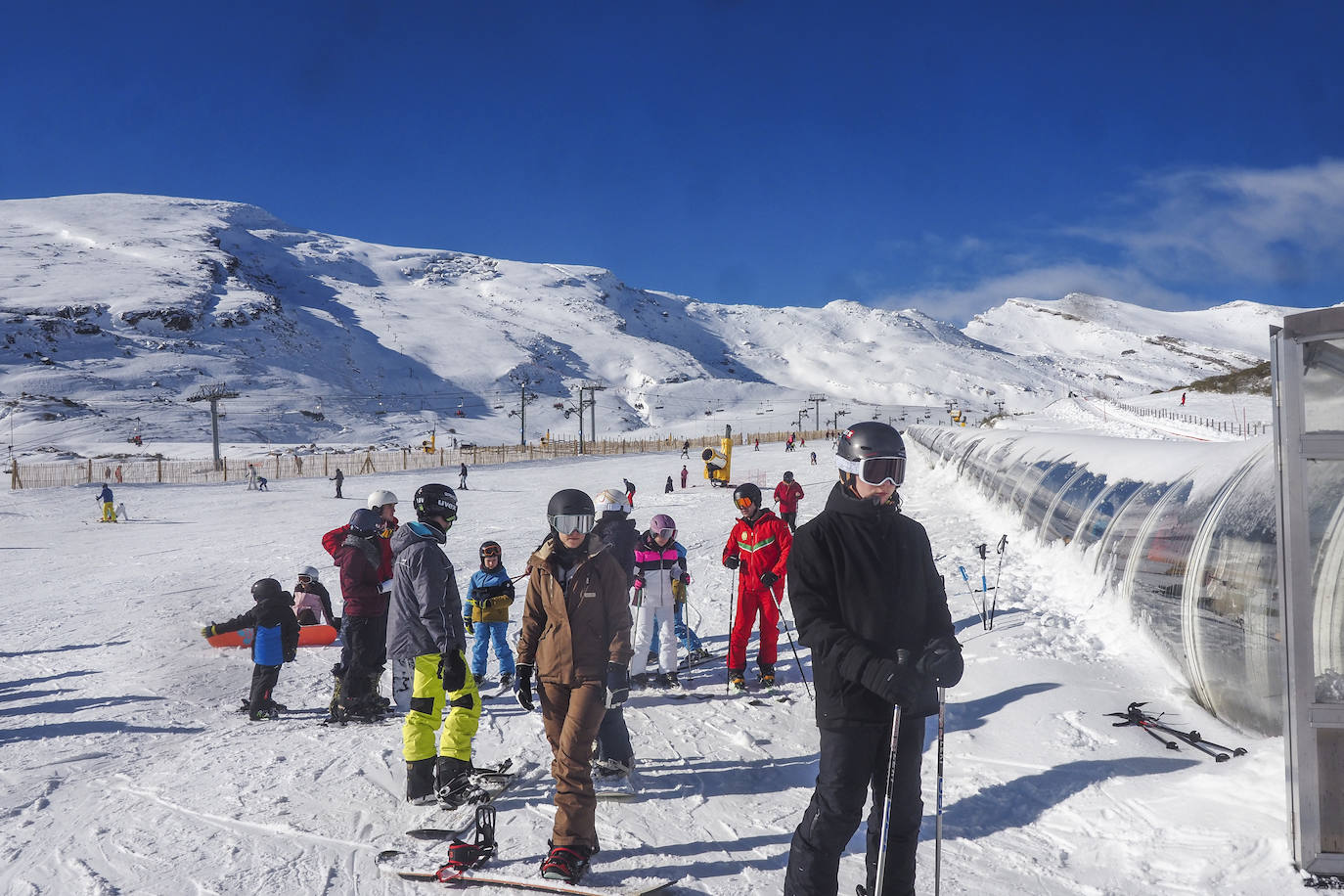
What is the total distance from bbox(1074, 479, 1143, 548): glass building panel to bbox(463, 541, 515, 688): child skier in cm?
638

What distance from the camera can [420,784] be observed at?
4.52m

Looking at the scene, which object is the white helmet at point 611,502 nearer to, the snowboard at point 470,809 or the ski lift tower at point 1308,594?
the snowboard at point 470,809

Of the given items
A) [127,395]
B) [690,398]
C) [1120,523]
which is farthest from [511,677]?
[690,398]

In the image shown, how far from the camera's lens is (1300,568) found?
11.0 feet

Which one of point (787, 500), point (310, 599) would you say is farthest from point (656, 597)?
point (787, 500)

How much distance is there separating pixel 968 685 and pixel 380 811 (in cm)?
436

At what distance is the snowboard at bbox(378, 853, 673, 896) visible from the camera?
11.6 feet

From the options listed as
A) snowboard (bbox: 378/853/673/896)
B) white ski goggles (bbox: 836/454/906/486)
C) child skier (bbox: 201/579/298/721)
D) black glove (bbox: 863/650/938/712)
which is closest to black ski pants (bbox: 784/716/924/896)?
black glove (bbox: 863/650/938/712)

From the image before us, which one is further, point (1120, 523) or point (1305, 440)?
point (1120, 523)

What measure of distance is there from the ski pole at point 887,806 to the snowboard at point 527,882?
1039mm

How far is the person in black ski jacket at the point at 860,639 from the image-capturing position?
299 cm

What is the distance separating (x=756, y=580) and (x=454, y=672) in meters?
2.98

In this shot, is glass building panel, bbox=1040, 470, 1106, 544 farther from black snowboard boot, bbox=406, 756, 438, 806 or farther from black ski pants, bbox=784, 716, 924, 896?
black snowboard boot, bbox=406, 756, 438, 806

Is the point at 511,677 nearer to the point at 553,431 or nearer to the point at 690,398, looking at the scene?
the point at 553,431
